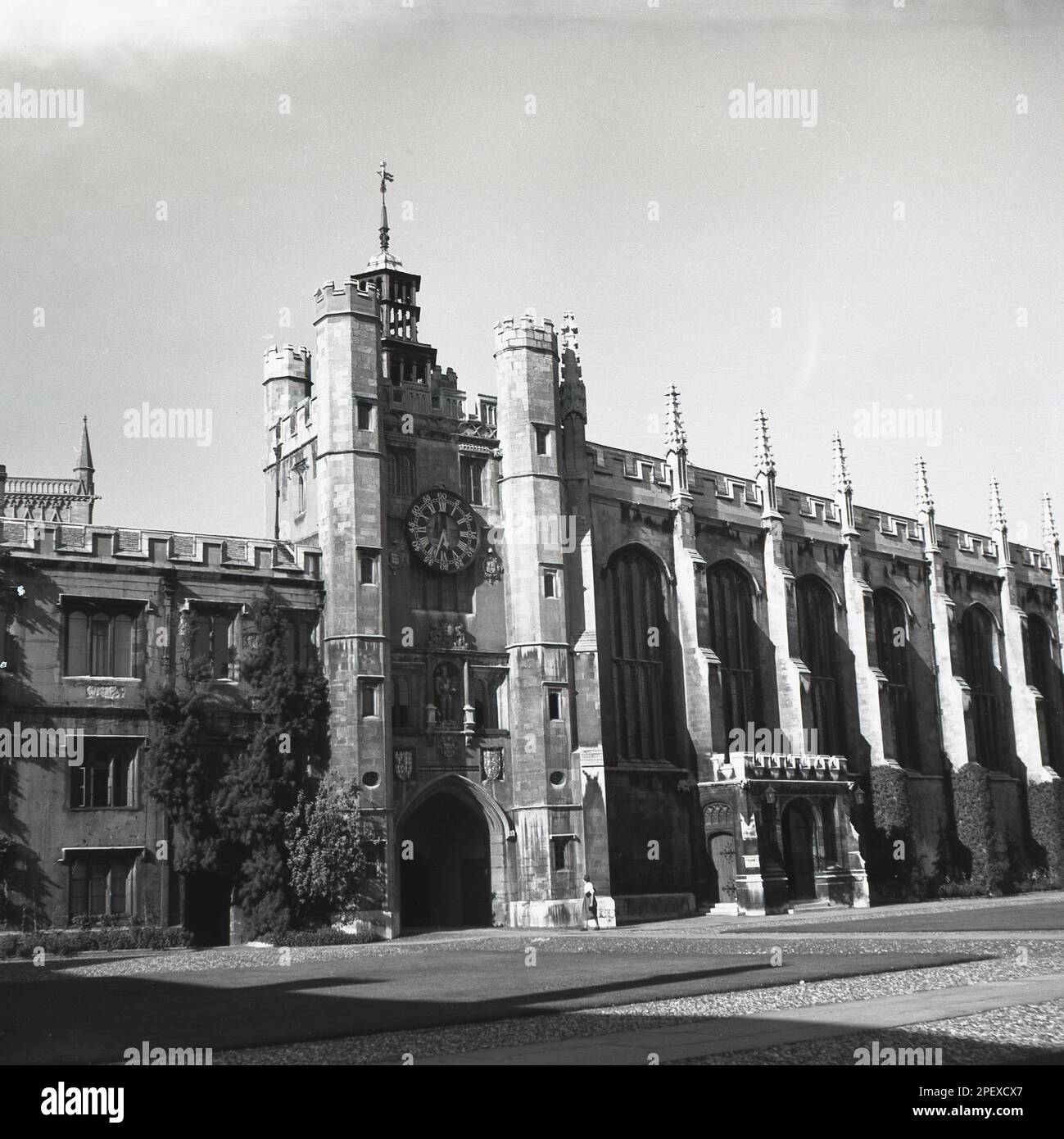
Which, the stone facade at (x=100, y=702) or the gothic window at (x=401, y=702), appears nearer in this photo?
the stone facade at (x=100, y=702)

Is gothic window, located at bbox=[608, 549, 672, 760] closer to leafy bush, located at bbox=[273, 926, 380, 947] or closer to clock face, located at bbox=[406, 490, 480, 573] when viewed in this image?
clock face, located at bbox=[406, 490, 480, 573]

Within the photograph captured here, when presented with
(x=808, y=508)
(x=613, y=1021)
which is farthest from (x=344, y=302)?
(x=613, y=1021)

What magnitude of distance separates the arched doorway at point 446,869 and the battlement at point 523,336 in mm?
15685

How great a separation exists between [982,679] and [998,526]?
8.35 m

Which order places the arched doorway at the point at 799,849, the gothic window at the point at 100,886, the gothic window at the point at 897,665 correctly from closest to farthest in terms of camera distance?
1. the gothic window at the point at 100,886
2. the arched doorway at the point at 799,849
3. the gothic window at the point at 897,665

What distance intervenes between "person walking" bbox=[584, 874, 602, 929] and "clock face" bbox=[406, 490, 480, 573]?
36.8 ft

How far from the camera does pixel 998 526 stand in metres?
71.3

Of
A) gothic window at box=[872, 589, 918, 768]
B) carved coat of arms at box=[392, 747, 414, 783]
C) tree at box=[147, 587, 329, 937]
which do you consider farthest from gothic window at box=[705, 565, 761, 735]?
tree at box=[147, 587, 329, 937]

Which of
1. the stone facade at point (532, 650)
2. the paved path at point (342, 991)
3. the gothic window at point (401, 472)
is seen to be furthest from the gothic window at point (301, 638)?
the paved path at point (342, 991)

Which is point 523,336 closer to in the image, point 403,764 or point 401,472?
point 401,472

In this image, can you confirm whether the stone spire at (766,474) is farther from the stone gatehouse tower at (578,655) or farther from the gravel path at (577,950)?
the gravel path at (577,950)

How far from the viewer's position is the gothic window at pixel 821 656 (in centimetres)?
5906
